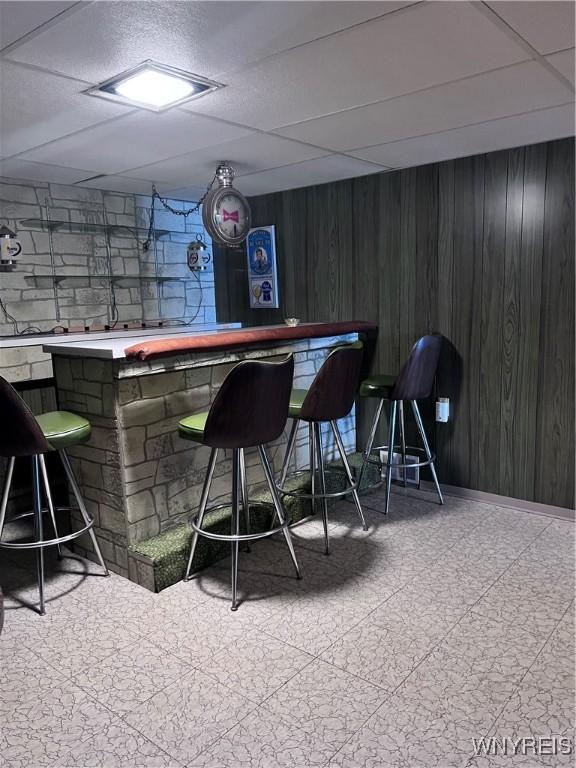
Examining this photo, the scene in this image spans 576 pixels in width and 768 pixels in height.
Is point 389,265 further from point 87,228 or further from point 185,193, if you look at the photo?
point 87,228

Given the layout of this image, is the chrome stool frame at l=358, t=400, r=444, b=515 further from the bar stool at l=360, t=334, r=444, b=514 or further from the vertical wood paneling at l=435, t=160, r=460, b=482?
the vertical wood paneling at l=435, t=160, r=460, b=482

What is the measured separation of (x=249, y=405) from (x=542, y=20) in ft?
5.45

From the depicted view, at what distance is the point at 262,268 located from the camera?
4586mm

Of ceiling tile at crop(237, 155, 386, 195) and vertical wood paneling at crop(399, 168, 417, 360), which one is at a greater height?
ceiling tile at crop(237, 155, 386, 195)

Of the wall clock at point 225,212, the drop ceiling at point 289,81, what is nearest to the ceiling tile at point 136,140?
the drop ceiling at point 289,81

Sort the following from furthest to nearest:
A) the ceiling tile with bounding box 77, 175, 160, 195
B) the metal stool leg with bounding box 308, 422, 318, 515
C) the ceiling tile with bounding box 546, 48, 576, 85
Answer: the ceiling tile with bounding box 77, 175, 160, 195 < the metal stool leg with bounding box 308, 422, 318, 515 < the ceiling tile with bounding box 546, 48, 576, 85

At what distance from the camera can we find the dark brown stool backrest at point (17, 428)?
7.27 feet

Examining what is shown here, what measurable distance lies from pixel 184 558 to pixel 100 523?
18.5 inches

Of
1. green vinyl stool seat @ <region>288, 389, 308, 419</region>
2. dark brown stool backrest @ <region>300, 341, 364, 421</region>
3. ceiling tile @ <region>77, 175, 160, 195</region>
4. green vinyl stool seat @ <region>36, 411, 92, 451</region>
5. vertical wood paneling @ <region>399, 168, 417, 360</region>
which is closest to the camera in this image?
green vinyl stool seat @ <region>36, 411, 92, 451</region>

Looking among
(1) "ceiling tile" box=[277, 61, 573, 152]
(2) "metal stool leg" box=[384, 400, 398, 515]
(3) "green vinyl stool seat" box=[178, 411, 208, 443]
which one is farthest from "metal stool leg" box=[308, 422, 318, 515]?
(1) "ceiling tile" box=[277, 61, 573, 152]

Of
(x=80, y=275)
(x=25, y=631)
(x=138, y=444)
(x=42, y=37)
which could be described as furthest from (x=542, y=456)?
(x=80, y=275)

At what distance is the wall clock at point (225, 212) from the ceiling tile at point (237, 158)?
0.11 m

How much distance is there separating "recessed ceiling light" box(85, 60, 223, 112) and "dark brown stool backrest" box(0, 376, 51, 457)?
122 cm

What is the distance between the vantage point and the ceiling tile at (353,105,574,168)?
9.09 ft
